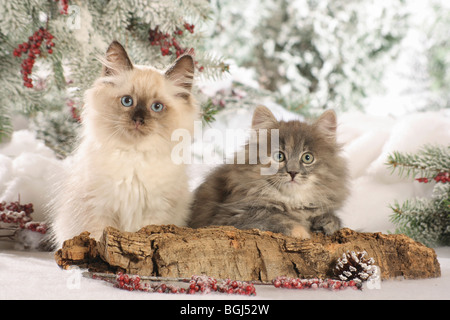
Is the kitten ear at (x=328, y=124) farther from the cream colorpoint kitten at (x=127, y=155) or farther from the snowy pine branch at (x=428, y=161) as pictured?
the cream colorpoint kitten at (x=127, y=155)

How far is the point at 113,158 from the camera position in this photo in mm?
1287

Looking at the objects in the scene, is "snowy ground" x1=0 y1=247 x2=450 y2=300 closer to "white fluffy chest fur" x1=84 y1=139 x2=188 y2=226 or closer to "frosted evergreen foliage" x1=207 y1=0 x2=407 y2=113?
"white fluffy chest fur" x1=84 y1=139 x2=188 y2=226

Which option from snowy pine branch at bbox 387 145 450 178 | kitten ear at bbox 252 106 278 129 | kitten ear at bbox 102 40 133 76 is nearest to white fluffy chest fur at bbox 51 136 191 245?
kitten ear at bbox 102 40 133 76

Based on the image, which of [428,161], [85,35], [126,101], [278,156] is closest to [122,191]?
[126,101]

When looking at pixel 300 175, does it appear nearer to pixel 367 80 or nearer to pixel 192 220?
pixel 192 220

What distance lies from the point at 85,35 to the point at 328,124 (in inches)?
35.1

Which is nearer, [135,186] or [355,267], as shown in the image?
[355,267]

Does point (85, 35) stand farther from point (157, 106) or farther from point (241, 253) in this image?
point (241, 253)

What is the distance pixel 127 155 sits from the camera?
1.29 meters

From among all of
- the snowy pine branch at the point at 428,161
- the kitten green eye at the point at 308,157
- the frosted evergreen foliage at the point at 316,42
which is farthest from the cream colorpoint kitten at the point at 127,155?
the frosted evergreen foliage at the point at 316,42

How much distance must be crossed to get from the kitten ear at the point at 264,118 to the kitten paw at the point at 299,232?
1.25 feet

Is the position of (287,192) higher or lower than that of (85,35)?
lower

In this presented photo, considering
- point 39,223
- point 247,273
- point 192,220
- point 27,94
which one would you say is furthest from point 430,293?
point 27,94

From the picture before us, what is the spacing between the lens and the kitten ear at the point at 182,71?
135 cm
